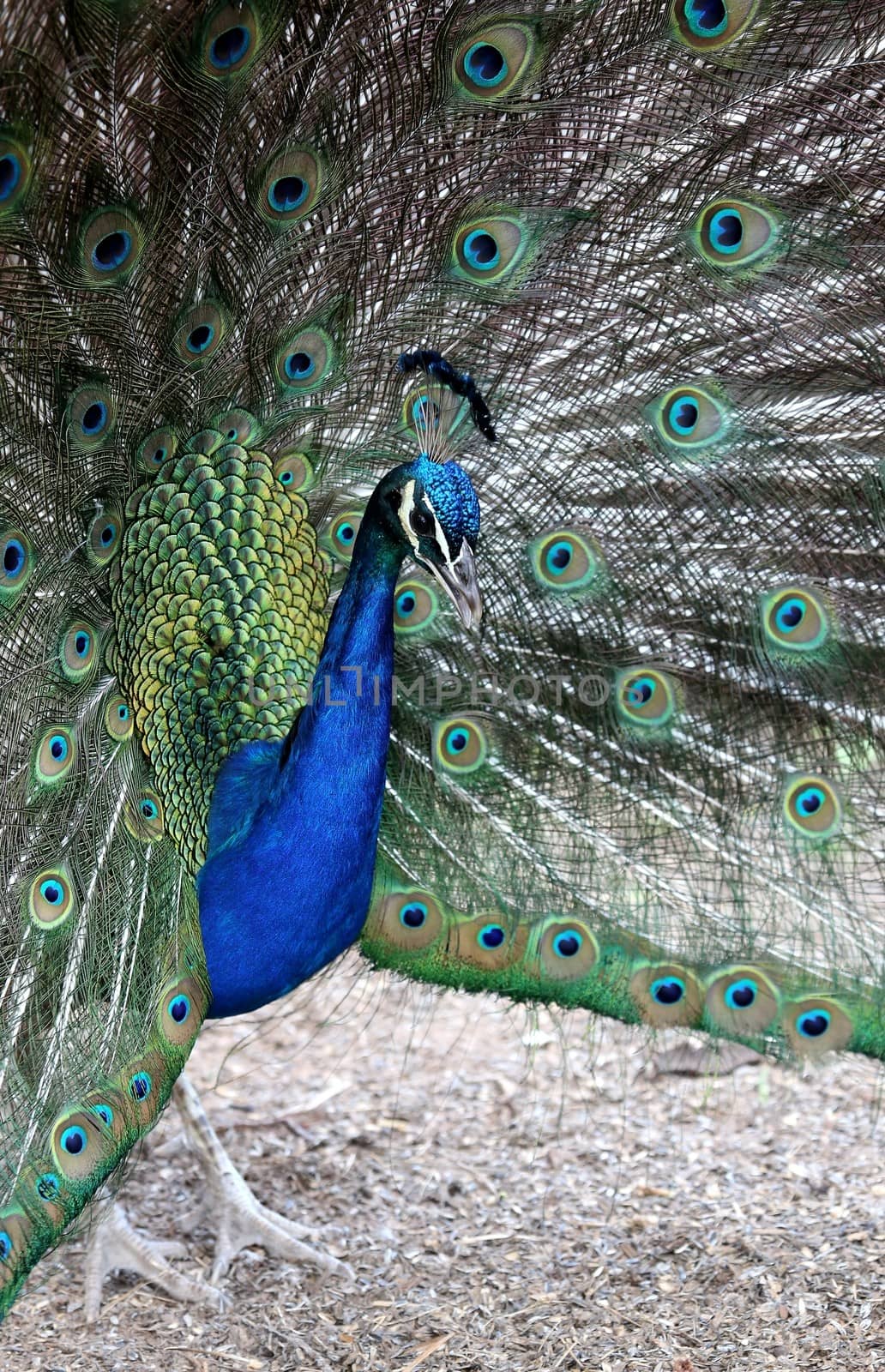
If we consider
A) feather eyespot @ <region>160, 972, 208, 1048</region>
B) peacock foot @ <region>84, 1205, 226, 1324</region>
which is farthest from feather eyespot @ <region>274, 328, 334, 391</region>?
peacock foot @ <region>84, 1205, 226, 1324</region>

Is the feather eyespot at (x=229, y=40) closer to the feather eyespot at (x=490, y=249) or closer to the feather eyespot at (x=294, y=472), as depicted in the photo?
the feather eyespot at (x=490, y=249)

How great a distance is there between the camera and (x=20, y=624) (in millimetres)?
2445

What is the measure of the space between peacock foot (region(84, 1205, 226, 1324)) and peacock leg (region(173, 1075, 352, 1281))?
113 millimetres

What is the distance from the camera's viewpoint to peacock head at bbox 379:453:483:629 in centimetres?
229

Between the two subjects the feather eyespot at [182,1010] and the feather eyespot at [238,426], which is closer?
the feather eyespot at [182,1010]

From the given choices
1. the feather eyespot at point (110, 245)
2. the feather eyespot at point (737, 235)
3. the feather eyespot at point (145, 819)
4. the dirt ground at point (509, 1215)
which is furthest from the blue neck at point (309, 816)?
the feather eyespot at point (737, 235)

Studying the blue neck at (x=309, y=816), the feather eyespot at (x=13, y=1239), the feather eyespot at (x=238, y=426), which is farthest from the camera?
the feather eyespot at (x=238, y=426)

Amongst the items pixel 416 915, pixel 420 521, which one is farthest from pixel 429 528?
pixel 416 915

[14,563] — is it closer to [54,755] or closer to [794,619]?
[54,755]

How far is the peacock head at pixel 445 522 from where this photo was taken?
7.50ft

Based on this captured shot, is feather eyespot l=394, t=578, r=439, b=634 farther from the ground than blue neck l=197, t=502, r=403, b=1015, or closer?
farther from the ground

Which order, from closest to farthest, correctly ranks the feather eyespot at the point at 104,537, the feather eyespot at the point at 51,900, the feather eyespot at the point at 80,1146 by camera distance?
the feather eyespot at the point at 80,1146, the feather eyespot at the point at 51,900, the feather eyespot at the point at 104,537

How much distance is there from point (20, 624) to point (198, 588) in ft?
1.20

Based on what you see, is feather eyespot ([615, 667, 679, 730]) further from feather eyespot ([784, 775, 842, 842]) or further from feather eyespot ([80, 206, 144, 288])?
feather eyespot ([80, 206, 144, 288])
